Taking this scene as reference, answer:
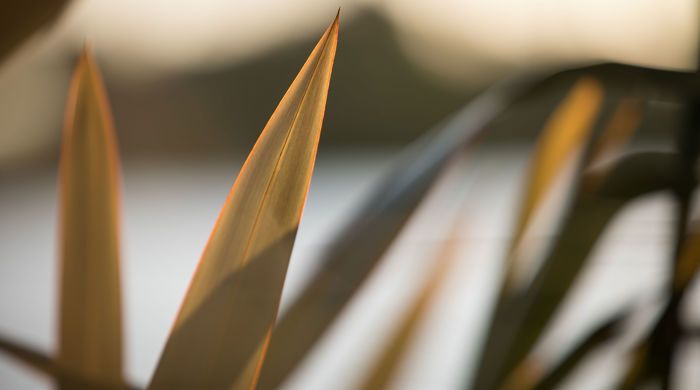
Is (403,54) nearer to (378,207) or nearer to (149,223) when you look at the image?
(149,223)

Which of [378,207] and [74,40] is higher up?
[74,40]

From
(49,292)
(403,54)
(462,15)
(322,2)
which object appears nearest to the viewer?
(49,292)

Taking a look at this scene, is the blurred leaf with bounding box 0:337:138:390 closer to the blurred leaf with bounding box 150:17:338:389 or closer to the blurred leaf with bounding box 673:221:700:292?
the blurred leaf with bounding box 150:17:338:389

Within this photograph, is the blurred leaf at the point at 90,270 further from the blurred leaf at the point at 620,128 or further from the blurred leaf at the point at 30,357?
the blurred leaf at the point at 620,128

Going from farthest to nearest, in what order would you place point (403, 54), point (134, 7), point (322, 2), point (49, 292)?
1. point (403, 54)
2. point (322, 2)
3. point (134, 7)
4. point (49, 292)

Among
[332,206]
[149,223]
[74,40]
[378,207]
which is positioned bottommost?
[332,206]

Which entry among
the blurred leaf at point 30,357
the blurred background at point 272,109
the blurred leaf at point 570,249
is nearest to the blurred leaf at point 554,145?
the blurred leaf at point 570,249

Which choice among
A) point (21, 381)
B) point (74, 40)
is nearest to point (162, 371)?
point (21, 381)

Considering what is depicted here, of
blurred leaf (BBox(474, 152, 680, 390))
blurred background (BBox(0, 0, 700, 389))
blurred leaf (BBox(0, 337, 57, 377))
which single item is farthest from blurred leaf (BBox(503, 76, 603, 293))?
blurred background (BBox(0, 0, 700, 389))
